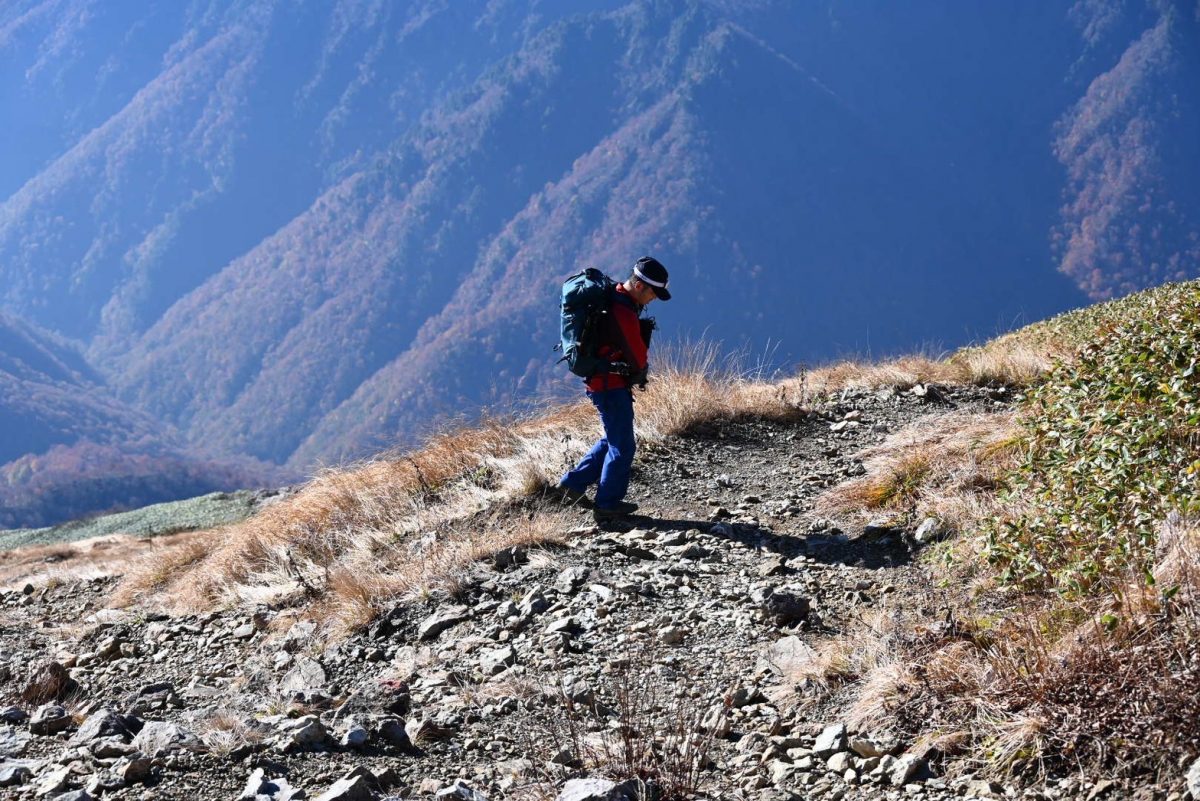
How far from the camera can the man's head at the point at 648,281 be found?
253 inches

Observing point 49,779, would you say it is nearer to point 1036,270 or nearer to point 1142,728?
point 1142,728

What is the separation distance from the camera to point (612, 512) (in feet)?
22.9

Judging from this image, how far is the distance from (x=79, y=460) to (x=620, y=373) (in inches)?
6281

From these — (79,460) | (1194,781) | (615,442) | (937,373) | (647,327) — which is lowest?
(79,460)

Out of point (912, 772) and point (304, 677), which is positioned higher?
point (912, 772)

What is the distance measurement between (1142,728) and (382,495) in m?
6.33

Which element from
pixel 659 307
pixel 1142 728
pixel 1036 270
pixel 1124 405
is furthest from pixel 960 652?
pixel 1036 270

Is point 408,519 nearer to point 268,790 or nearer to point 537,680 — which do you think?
point 537,680

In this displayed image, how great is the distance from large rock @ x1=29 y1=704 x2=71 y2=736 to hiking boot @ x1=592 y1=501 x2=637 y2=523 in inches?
133

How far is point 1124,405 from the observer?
4887 millimetres

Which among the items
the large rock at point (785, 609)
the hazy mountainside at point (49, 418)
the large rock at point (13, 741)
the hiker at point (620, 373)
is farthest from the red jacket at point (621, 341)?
the hazy mountainside at point (49, 418)

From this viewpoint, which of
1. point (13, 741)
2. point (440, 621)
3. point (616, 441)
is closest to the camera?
point (13, 741)

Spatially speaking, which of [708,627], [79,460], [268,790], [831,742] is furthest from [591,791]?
[79,460]

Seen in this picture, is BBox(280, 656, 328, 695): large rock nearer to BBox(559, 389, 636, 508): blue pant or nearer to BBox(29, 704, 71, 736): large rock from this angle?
BBox(29, 704, 71, 736): large rock
